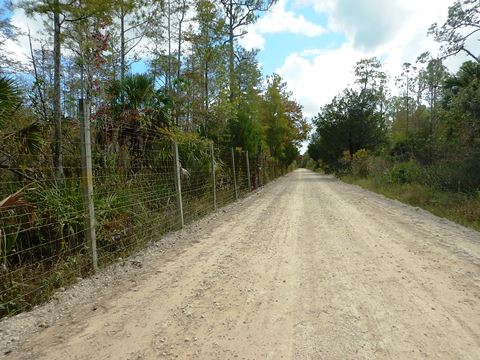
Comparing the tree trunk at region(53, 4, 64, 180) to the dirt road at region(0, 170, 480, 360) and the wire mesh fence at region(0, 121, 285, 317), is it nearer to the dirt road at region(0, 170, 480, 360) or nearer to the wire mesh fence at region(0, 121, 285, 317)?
the wire mesh fence at region(0, 121, 285, 317)

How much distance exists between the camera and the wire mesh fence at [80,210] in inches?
164

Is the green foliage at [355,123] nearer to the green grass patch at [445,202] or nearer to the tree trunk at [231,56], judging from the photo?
the tree trunk at [231,56]

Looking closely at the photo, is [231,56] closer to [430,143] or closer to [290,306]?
[430,143]

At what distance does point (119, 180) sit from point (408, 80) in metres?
48.4

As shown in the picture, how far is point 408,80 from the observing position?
4653cm

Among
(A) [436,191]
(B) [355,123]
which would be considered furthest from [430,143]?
(B) [355,123]

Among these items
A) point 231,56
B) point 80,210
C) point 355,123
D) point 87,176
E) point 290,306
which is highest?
point 231,56

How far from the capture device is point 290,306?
365 centimetres

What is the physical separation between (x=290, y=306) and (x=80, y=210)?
3.06 meters

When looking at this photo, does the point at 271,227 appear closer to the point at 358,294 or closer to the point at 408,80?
the point at 358,294

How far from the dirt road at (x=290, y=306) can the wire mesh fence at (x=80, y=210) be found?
2.32ft

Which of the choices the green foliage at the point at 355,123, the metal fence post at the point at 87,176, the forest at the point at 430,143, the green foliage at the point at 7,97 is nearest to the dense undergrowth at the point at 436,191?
the forest at the point at 430,143

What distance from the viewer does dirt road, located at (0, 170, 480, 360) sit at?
2871 mm

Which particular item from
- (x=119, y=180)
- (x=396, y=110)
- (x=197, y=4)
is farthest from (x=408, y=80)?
(x=119, y=180)
